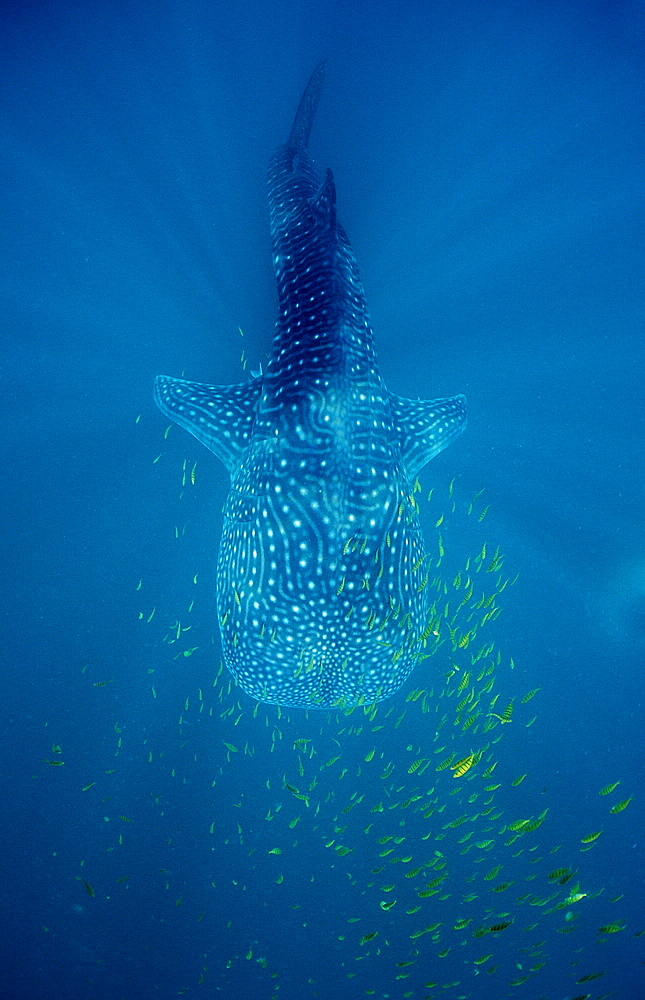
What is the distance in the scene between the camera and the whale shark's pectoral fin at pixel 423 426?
4215 millimetres

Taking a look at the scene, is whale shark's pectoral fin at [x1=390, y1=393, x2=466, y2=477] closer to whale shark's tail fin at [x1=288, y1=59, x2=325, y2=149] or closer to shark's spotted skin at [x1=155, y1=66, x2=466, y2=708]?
shark's spotted skin at [x1=155, y1=66, x2=466, y2=708]

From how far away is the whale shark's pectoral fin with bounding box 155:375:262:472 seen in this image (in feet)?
13.6

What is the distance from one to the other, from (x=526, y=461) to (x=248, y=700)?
5.21 m

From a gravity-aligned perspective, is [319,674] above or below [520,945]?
above

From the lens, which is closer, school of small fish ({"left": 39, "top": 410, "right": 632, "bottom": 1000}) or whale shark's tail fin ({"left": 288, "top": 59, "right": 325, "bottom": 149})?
school of small fish ({"left": 39, "top": 410, "right": 632, "bottom": 1000})

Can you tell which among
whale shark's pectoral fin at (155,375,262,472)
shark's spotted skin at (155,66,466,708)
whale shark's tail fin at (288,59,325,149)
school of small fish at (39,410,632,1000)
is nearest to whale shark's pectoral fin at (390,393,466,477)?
shark's spotted skin at (155,66,466,708)

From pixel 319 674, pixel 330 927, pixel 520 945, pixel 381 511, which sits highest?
pixel 381 511

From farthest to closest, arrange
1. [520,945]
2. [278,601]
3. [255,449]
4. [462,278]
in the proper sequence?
[462,278]
[520,945]
[255,449]
[278,601]

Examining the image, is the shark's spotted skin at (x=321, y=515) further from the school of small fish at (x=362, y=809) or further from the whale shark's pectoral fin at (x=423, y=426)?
the school of small fish at (x=362, y=809)

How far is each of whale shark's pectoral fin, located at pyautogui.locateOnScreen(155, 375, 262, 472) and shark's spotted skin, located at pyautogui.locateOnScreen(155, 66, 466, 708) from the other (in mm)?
18

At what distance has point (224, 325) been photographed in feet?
22.2

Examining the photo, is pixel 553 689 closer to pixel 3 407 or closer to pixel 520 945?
pixel 520 945

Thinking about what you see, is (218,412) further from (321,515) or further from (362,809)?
(362,809)

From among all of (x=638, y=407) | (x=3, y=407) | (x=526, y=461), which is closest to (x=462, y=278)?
(x=526, y=461)
